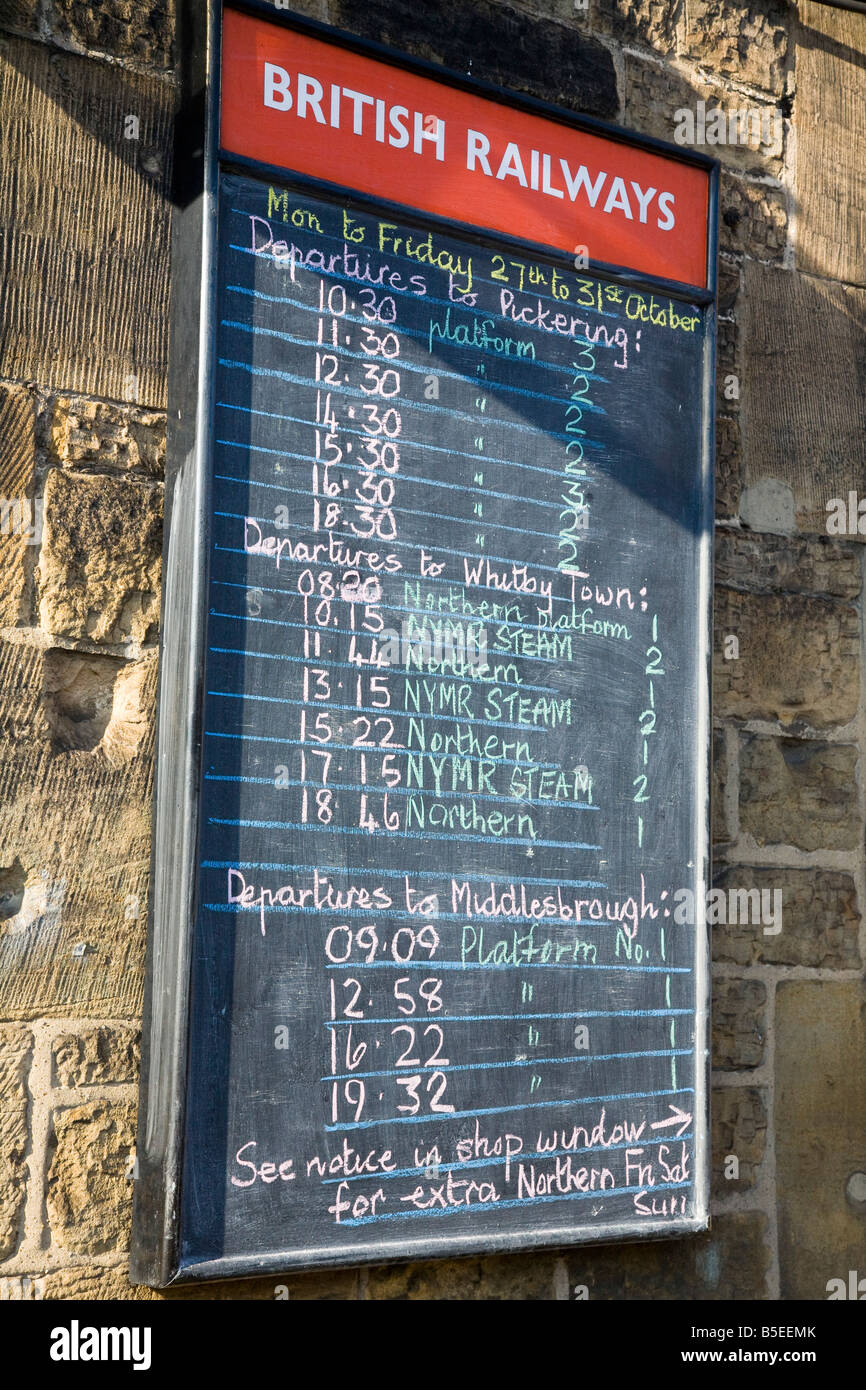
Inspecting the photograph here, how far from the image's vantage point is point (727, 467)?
10.6 ft

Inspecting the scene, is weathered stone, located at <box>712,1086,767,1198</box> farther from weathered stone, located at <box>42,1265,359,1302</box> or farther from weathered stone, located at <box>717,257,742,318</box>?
weathered stone, located at <box>717,257,742,318</box>

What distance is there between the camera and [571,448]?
2.87 metres

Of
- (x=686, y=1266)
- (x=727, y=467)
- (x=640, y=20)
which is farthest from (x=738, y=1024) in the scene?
(x=640, y=20)

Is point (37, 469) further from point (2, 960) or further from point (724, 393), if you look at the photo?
Result: point (724, 393)

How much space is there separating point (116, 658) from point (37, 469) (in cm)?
36

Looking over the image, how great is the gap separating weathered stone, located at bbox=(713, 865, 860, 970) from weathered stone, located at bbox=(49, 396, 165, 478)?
156 cm

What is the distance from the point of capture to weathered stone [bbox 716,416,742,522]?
10.5 ft

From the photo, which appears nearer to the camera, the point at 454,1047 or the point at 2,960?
the point at 2,960

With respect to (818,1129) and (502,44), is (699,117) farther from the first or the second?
(818,1129)

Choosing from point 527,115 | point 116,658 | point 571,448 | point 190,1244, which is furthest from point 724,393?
point 190,1244

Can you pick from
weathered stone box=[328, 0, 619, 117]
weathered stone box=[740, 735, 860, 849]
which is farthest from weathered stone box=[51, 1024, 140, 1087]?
weathered stone box=[328, 0, 619, 117]
